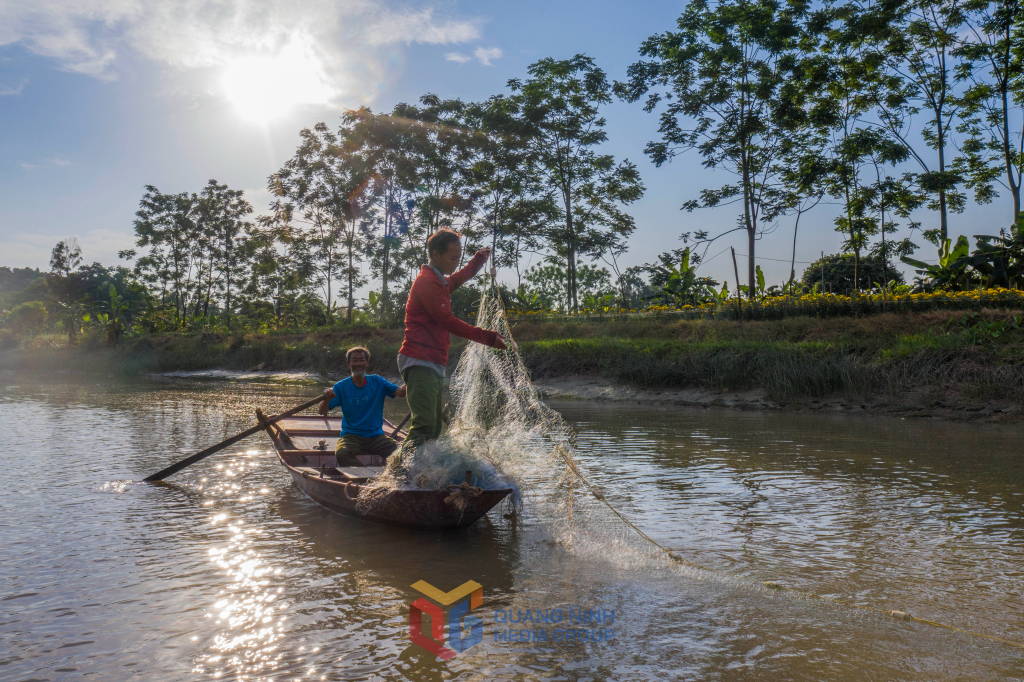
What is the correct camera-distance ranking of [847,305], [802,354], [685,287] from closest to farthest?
[802,354], [847,305], [685,287]

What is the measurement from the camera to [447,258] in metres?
4.55

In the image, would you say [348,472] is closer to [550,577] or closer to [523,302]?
[550,577]

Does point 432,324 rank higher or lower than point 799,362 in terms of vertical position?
higher

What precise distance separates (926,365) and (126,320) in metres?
40.8

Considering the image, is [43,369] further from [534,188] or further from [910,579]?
[910,579]

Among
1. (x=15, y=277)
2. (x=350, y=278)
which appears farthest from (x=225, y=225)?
(x=15, y=277)

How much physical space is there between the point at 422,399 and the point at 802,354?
1013 cm

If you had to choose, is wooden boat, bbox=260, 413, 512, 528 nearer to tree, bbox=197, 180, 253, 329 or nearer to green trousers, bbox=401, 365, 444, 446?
green trousers, bbox=401, 365, 444, 446

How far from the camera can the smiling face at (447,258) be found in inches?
179

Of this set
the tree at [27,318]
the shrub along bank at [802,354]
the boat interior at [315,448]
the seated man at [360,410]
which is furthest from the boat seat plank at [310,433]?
the tree at [27,318]

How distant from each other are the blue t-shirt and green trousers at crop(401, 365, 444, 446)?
3.87ft

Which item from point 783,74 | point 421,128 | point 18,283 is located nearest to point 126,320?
point 421,128

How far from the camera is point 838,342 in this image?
42.8ft

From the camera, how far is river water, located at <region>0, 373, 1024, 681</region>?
295 cm
